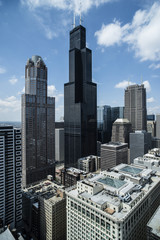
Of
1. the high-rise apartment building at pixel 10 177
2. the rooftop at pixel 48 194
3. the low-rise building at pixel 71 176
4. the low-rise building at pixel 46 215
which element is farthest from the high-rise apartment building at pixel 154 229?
the high-rise apartment building at pixel 10 177

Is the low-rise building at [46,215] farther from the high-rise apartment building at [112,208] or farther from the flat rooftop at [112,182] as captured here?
the flat rooftop at [112,182]

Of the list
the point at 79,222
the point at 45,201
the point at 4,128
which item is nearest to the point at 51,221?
the point at 45,201

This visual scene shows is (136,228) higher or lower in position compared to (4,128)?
lower

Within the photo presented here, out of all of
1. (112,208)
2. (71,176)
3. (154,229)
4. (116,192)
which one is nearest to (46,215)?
(71,176)

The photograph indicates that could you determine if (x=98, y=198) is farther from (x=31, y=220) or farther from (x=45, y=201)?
(x=31, y=220)

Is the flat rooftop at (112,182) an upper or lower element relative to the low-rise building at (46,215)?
upper

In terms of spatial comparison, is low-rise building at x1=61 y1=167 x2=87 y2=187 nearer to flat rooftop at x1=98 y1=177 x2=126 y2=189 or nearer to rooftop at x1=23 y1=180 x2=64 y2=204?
rooftop at x1=23 y1=180 x2=64 y2=204
